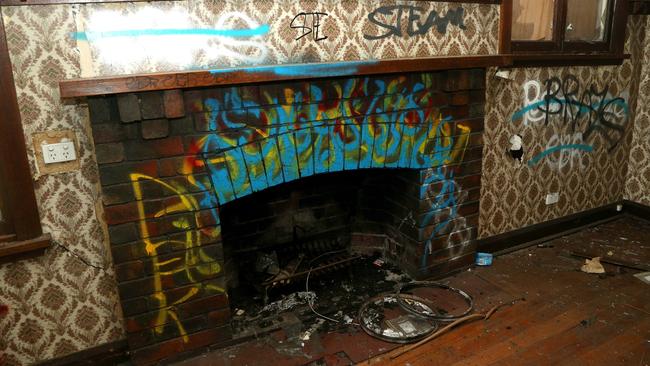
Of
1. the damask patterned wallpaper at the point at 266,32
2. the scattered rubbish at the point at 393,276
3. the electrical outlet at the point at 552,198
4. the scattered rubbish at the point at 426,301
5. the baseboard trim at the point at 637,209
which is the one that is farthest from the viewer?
the baseboard trim at the point at 637,209

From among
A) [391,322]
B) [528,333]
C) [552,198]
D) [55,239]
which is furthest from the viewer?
[552,198]

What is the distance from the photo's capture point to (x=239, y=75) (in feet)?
6.34

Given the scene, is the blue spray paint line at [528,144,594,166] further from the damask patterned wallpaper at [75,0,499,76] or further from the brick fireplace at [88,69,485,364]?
the damask patterned wallpaper at [75,0,499,76]

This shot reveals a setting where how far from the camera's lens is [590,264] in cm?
297

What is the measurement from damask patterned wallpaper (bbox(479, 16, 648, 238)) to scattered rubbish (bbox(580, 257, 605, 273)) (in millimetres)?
504

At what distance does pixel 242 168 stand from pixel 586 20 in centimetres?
278

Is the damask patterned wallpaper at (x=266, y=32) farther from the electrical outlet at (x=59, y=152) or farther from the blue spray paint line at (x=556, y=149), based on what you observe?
the blue spray paint line at (x=556, y=149)

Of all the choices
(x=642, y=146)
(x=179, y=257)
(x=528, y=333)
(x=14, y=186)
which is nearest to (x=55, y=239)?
(x=14, y=186)

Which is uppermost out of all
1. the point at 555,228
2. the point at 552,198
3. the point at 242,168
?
the point at 242,168

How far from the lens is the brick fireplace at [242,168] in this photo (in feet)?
6.40

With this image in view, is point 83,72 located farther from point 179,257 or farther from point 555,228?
point 555,228

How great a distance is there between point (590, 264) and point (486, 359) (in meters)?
1.32

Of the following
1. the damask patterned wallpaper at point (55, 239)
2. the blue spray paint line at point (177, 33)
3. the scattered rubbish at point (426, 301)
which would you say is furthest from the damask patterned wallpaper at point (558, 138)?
the damask patterned wallpaper at point (55, 239)

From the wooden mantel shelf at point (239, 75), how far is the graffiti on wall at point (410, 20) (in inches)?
7.5
